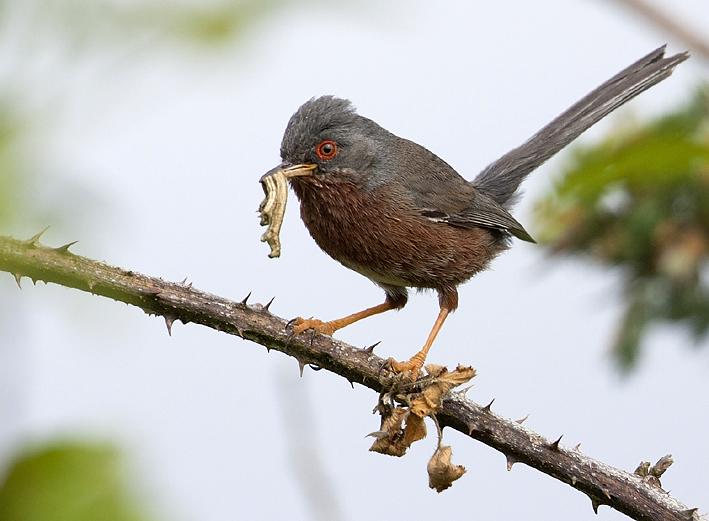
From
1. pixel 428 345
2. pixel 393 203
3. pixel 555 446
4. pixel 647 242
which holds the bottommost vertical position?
pixel 555 446

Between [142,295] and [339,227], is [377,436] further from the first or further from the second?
[339,227]

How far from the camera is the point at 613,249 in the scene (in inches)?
218

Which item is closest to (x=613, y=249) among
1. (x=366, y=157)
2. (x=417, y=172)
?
(x=417, y=172)

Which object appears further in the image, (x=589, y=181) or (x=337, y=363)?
(x=337, y=363)

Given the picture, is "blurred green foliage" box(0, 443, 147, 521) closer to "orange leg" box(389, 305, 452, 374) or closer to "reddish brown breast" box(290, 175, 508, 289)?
"orange leg" box(389, 305, 452, 374)

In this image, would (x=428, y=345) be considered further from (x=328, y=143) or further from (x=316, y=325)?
(x=328, y=143)

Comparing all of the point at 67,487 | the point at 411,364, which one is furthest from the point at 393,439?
the point at 67,487

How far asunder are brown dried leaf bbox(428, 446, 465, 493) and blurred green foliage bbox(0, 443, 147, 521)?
228 centimetres

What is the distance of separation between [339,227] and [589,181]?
2.97m

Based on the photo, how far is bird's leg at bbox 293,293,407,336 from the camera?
425 cm

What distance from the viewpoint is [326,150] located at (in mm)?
4613

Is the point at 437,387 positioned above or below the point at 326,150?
below

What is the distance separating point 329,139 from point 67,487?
389 centimetres

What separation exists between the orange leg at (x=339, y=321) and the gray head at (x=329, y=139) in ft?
2.99
